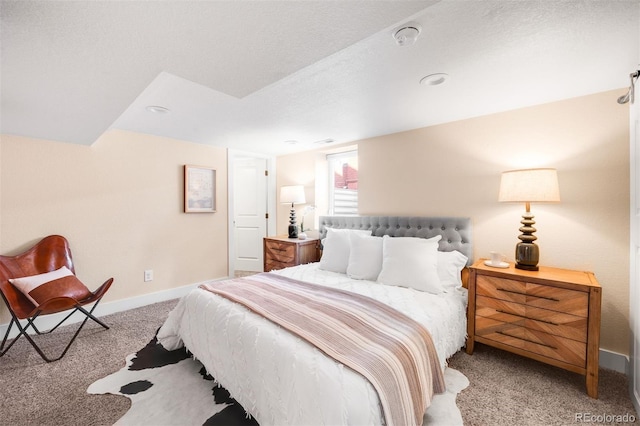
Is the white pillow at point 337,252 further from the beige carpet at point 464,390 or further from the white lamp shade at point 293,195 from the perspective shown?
the beige carpet at point 464,390

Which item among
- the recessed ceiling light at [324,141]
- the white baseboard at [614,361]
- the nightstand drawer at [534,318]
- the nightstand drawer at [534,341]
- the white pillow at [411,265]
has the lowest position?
the white baseboard at [614,361]

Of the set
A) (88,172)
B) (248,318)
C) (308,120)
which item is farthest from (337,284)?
(88,172)

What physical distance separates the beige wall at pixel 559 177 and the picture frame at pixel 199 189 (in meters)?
2.80

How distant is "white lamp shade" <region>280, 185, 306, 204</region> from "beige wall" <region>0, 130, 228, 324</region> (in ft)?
3.42

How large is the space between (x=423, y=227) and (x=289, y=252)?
181 cm

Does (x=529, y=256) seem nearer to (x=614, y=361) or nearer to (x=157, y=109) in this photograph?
(x=614, y=361)

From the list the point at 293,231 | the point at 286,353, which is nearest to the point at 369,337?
the point at 286,353

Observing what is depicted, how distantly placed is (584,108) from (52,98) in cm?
412

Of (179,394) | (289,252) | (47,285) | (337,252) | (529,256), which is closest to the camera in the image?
(179,394)

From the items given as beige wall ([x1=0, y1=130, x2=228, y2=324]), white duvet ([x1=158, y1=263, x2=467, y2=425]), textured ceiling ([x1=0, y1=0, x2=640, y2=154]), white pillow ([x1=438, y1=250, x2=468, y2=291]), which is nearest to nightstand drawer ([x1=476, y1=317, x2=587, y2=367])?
white duvet ([x1=158, y1=263, x2=467, y2=425])

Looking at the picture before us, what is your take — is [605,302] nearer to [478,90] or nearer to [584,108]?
[584,108]

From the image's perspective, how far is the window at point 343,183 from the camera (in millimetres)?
4137

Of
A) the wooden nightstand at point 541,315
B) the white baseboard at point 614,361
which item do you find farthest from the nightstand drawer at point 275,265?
the white baseboard at point 614,361

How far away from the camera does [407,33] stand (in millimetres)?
1396
